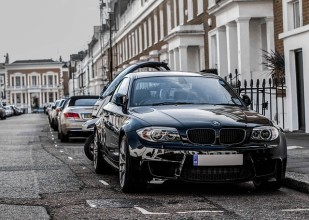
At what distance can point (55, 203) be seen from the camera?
8695mm

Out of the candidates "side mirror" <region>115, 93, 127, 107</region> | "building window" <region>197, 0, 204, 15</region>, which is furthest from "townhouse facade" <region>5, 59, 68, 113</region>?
"side mirror" <region>115, 93, 127, 107</region>

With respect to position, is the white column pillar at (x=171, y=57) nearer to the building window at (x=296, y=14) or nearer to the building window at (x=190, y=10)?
the building window at (x=190, y=10)

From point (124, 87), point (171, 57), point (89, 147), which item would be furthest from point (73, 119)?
point (171, 57)

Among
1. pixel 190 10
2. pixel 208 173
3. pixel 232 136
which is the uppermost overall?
pixel 190 10

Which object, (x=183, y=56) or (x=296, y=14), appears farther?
(x=183, y=56)

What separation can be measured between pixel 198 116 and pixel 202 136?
1.20 feet

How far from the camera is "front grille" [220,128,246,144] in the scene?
355 inches

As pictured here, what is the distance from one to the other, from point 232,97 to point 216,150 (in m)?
2.01

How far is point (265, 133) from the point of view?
927 centimetres

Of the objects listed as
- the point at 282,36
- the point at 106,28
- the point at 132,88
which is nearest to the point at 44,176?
the point at 132,88

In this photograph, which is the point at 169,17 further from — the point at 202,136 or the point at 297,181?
the point at 202,136

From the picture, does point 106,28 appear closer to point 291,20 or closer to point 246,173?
point 291,20

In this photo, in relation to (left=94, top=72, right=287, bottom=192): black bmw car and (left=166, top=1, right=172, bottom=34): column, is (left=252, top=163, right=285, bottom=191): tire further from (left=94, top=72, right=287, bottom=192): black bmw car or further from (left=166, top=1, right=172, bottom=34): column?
(left=166, top=1, right=172, bottom=34): column

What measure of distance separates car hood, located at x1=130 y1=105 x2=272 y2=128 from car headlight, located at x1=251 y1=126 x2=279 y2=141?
83mm
